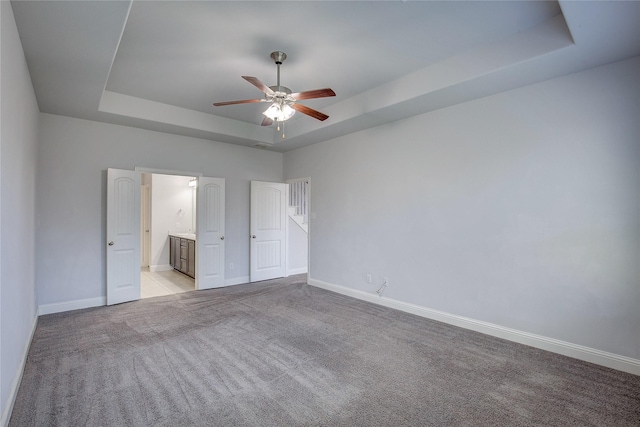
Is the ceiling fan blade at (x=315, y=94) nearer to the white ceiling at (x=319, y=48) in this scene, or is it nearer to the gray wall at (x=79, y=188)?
the white ceiling at (x=319, y=48)

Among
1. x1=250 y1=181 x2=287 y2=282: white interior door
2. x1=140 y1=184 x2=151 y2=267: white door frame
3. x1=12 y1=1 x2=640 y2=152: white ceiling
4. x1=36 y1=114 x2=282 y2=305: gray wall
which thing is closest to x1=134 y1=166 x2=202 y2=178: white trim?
x1=36 y1=114 x2=282 y2=305: gray wall

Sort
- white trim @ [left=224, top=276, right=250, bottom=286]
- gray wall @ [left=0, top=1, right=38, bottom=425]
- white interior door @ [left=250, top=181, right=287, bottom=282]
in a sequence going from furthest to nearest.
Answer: white interior door @ [left=250, top=181, right=287, bottom=282], white trim @ [left=224, top=276, right=250, bottom=286], gray wall @ [left=0, top=1, right=38, bottom=425]

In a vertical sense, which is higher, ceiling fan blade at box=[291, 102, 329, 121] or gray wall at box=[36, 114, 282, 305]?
ceiling fan blade at box=[291, 102, 329, 121]

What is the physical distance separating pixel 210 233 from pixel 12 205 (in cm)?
335

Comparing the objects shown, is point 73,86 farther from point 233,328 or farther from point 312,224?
point 312,224

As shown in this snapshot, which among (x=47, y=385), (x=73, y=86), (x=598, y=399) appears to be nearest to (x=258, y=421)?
(x=47, y=385)

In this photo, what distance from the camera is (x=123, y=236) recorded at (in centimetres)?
472

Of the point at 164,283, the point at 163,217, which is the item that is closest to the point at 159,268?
the point at 163,217

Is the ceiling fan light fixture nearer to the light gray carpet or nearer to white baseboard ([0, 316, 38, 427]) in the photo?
the light gray carpet

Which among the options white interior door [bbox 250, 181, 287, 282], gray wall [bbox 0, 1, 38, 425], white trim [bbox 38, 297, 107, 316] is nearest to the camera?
gray wall [bbox 0, 1, 38, 425]

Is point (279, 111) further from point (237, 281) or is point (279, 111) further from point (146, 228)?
point (146, 228)

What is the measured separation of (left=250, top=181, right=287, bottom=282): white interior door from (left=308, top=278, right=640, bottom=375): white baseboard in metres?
2.37

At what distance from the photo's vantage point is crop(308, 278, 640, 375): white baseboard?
8.96 ft

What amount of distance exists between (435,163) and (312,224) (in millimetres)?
2649
